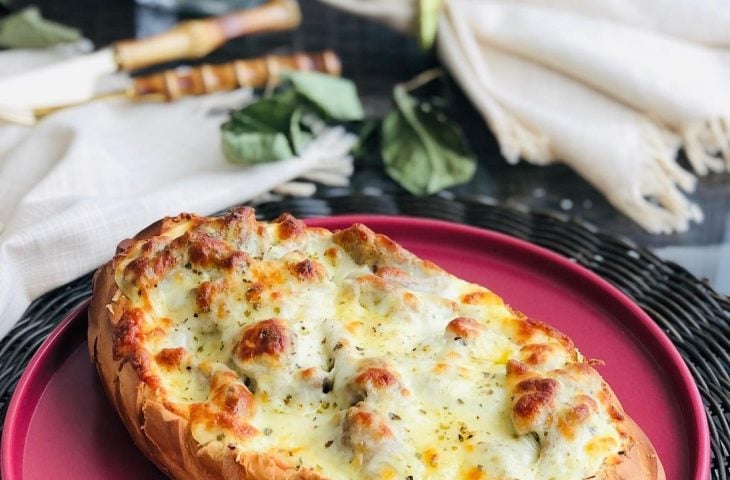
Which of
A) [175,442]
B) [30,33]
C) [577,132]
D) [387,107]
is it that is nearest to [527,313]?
[175,442]

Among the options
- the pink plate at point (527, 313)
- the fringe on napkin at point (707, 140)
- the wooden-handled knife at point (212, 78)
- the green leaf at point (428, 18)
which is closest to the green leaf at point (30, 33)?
the wooden-handled knife at point (212, 78)

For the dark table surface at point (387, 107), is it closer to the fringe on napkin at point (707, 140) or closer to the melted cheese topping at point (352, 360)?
the fringe on napkin at point (707, 140)

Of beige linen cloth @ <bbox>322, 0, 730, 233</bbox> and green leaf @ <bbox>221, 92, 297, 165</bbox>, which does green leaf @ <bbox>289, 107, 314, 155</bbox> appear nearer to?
green leaf @ <bbox>221, 92, 297, 165</bbox>

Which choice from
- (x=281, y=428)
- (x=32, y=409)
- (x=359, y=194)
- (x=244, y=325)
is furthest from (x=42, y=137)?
(x=281, y=428)

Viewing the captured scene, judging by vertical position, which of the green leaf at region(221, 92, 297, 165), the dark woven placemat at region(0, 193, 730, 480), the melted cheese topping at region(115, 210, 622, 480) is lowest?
the dark woven placemat at region(0, 193, 730, 480)

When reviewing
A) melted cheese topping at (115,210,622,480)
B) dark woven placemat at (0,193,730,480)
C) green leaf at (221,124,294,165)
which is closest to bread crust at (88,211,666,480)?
melted cheese topping at (115,210,622,480)

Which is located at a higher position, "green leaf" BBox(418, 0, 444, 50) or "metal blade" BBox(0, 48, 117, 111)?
"metal blade" BBox(0, 48, 117, 111)

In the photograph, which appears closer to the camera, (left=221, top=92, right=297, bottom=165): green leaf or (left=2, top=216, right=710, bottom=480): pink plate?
(left=2, top=216, right=710, bottom=480): pink plate

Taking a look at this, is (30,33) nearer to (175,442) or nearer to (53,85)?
(53,85)
